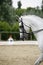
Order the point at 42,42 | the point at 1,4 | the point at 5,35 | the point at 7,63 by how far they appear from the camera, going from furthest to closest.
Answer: the point at 1,4
the point at 5,35
the point at 7,63
the point at 42,42

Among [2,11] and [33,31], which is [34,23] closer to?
[33,31]

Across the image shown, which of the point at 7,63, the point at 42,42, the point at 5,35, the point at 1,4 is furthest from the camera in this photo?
A: the point at 1,4

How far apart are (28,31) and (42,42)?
1.50 ft

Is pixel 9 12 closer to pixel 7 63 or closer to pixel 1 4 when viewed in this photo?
pixel 1 4

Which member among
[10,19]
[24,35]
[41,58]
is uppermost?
[24,35]

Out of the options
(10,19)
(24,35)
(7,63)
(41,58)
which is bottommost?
(10,19)

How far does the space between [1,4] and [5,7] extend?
0.68 m

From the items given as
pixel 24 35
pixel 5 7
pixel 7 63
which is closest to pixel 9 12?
pixel 5 7

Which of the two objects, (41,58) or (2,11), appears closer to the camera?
(41,58)

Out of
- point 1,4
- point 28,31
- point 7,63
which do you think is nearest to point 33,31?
point 28,31

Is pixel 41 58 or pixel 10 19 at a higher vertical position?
pixel 41 58

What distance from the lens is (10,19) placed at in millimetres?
38344

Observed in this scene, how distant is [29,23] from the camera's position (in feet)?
22.6

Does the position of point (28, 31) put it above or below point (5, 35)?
above
